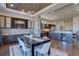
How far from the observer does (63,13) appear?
7.13ft

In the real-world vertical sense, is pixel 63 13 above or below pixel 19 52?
above

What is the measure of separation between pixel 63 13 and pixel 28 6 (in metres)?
0.83

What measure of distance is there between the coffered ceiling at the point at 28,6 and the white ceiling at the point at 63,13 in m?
0.20

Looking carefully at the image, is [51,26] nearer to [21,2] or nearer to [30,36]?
[30,36]

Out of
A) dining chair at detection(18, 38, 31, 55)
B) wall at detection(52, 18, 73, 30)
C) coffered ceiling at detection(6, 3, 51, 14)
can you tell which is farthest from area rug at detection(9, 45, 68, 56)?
coffered ceiling at detection(6, 3, 51, 14)

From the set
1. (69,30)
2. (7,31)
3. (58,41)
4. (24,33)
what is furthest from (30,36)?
(69,30)

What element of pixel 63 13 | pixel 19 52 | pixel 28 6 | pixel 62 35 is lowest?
pixel 19 52

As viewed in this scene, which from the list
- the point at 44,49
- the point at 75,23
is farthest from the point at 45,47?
the point at 75,23

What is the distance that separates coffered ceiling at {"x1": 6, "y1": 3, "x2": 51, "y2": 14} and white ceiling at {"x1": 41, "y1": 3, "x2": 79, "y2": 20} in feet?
0.66

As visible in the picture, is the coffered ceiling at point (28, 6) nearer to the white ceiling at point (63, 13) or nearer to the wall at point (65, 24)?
the white ceiling at point (63, 13)

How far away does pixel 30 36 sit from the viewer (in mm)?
2213

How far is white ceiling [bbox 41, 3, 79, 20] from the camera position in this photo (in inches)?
81.8

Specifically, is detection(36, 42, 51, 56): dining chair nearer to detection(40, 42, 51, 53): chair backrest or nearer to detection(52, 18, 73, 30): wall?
detection(40, 42, 51, 53): chair backrest

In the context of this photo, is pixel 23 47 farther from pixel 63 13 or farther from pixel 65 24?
pixel 63 13
